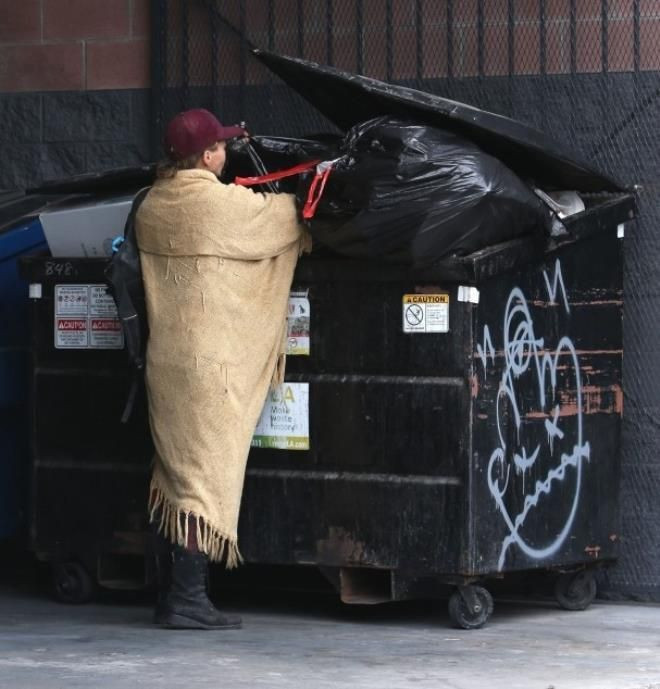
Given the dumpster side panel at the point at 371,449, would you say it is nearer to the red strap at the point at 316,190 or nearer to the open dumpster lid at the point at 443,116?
the red strap at the point at 316,190

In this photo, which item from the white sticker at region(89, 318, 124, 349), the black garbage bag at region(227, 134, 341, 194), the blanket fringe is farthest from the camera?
the white sticker at region(89, 318, 124, 349)

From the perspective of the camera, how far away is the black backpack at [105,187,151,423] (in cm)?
595

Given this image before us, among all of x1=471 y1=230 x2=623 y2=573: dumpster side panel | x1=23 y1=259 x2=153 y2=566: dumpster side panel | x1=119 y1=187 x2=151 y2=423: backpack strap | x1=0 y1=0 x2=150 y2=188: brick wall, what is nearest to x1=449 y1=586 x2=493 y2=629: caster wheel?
x1=471 y1=230 x2=623 y2=573: dumpster side panel

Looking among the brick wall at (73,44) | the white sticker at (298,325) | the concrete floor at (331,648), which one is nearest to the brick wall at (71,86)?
the brick wall at (73,44)

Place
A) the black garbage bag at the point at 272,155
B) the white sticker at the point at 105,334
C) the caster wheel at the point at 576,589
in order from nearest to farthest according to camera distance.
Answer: the black garbage bag at the point at 272,155 < the white sticker at the point at 105,334 < the caster wheel at the point at 576,589

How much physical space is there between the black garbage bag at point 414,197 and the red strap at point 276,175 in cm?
11

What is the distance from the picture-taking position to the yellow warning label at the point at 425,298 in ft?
19.1

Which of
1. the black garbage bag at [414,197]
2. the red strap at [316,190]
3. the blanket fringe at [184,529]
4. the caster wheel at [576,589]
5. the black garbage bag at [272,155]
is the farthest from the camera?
the caster wheel at [576,589]

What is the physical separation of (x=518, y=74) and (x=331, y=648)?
8.90 ft

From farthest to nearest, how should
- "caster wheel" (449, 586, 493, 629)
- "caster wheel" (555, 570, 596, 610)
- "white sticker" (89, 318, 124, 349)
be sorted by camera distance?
"caster wheel" (555, 570, 596, 610)
"white sticker" (89, 318, 124, 349)
"caster wheel" (449, 586, 493, 629)

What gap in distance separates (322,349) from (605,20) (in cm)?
207

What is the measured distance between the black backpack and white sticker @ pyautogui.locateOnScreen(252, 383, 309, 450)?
1.59 feet

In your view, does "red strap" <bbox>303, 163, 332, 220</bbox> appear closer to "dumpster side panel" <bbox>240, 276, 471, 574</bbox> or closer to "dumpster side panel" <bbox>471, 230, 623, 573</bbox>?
"dumpster side panel" <bbox>240, 276, 471, 574</bbox>

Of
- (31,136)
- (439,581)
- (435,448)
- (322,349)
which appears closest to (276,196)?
(322,349)
